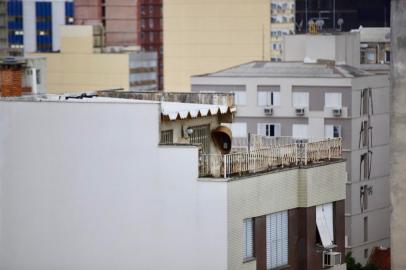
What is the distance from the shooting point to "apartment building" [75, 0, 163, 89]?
7254 inches

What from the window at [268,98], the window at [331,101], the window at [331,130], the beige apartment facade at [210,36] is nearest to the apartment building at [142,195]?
the window at [331,101]

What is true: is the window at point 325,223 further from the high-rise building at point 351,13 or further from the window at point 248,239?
the high-rise building at point 351,13

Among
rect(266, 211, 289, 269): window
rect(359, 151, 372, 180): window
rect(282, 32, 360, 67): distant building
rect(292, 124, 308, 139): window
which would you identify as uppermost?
rect(282, 32, 360, 67): distant building

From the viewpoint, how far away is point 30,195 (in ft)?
124

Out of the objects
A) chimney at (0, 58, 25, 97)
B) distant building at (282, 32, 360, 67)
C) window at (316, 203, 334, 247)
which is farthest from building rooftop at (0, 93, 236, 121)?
distant building at (282, 32, 360, 67)

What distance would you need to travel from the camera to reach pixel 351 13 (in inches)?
4850

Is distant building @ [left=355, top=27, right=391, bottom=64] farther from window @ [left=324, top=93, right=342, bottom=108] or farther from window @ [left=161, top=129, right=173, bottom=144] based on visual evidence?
window @ [left=161, top=129, right=173, bottom=144]

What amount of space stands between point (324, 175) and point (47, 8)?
6011 inches

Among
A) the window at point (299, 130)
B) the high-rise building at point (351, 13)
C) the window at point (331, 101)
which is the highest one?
the high-rise building at point (351, 13)

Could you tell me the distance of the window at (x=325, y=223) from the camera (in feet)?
128

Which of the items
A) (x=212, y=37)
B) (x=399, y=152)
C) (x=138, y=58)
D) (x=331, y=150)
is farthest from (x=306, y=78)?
(x=138, y=58)

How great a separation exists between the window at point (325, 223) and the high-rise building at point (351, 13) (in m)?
80.8

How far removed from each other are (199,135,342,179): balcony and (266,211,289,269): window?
3.19 ft

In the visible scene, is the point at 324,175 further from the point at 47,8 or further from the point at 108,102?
the point at 47,8
